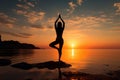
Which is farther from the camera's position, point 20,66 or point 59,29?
point 20,66

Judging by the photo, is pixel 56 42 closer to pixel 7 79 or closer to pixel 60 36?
pixel 60 36

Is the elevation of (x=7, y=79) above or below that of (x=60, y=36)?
below

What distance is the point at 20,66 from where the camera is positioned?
27891 millimetres

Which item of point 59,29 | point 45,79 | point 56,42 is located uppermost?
point 59,29

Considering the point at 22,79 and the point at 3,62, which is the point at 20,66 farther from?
the point at 22,79

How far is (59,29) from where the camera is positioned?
11.6 m

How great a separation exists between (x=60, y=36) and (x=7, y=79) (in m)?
10.1

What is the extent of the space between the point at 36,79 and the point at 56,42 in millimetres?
7792

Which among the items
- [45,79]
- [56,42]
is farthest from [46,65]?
[56,42]

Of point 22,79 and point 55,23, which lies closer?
point 55,23

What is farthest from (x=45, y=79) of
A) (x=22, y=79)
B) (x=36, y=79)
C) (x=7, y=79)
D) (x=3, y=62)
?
(x=3, y=62)

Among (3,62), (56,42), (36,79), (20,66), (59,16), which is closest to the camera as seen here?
(59,16)

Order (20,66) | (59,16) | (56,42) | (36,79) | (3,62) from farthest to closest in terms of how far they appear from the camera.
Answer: (3,62) → (20,66) → (36,79) → (56,42) → (59,16)

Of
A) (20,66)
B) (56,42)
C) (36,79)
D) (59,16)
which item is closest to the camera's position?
(59,16)
